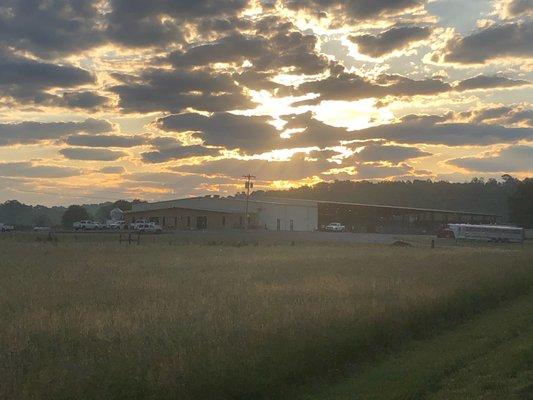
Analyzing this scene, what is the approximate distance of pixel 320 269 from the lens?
3094 cm

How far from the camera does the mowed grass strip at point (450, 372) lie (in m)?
10.1

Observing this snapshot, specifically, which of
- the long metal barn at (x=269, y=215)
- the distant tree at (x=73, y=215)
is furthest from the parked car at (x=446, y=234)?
the distant tree at (x=73, y=215)

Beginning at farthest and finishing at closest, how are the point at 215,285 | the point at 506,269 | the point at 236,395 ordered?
1. the point at 506,269
2. the point at 215,285
3. the point at 236,395

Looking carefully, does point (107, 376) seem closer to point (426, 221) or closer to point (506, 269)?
point (506, 269)

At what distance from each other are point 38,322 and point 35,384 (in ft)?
16.8

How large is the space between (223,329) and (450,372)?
14.3ft

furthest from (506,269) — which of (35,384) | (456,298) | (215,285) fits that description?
(35,384)

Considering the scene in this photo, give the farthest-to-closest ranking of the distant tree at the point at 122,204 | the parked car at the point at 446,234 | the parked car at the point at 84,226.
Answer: the distant tree at the point at 122,204
the parked car at the point at 84,226
the parked car at the point at 446,234

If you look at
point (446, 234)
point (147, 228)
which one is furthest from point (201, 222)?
point (446, 234)

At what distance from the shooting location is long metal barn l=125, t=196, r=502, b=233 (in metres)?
118

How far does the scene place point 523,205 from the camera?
13100 cm

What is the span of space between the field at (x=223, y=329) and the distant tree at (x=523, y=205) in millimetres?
111715

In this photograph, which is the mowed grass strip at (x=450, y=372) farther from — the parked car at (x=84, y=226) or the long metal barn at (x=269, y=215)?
the parked car at (x=84, y=226)

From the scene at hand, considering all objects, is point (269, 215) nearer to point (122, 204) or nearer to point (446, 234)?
point (446, 234)
